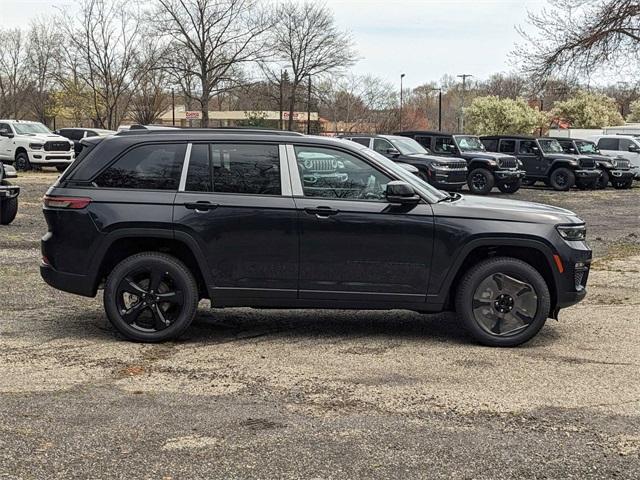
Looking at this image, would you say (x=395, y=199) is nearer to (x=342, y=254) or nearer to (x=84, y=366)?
(x=342, y=254)

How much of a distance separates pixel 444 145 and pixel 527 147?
4476 millimetres

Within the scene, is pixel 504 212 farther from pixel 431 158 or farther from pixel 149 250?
pixel 431 158

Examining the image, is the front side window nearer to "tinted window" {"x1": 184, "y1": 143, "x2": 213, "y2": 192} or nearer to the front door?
the front door

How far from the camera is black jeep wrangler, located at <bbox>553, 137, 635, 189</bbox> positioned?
88.7ft

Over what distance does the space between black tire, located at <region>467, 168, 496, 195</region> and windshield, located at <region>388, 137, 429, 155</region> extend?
1.65 metres

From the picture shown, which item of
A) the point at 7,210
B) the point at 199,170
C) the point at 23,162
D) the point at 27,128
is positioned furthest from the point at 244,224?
the point at 27,128

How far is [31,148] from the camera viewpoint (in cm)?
2872

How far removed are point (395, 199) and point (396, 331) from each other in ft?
4.34

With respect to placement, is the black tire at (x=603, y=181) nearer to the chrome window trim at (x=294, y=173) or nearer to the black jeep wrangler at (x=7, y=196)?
the black jeep wrangler at (x=7, y=196)

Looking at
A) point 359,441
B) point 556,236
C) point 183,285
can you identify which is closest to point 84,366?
point 183,285

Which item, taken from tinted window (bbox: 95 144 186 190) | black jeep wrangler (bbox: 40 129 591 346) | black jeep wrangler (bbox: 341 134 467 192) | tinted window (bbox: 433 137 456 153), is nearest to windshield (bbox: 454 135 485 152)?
tinted window (bbox: 433 137 456 153)

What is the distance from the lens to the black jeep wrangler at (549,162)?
84.0 ft

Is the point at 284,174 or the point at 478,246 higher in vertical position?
the point at 284,174

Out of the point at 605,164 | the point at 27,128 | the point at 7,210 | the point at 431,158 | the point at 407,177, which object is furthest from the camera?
the point at 27,128
